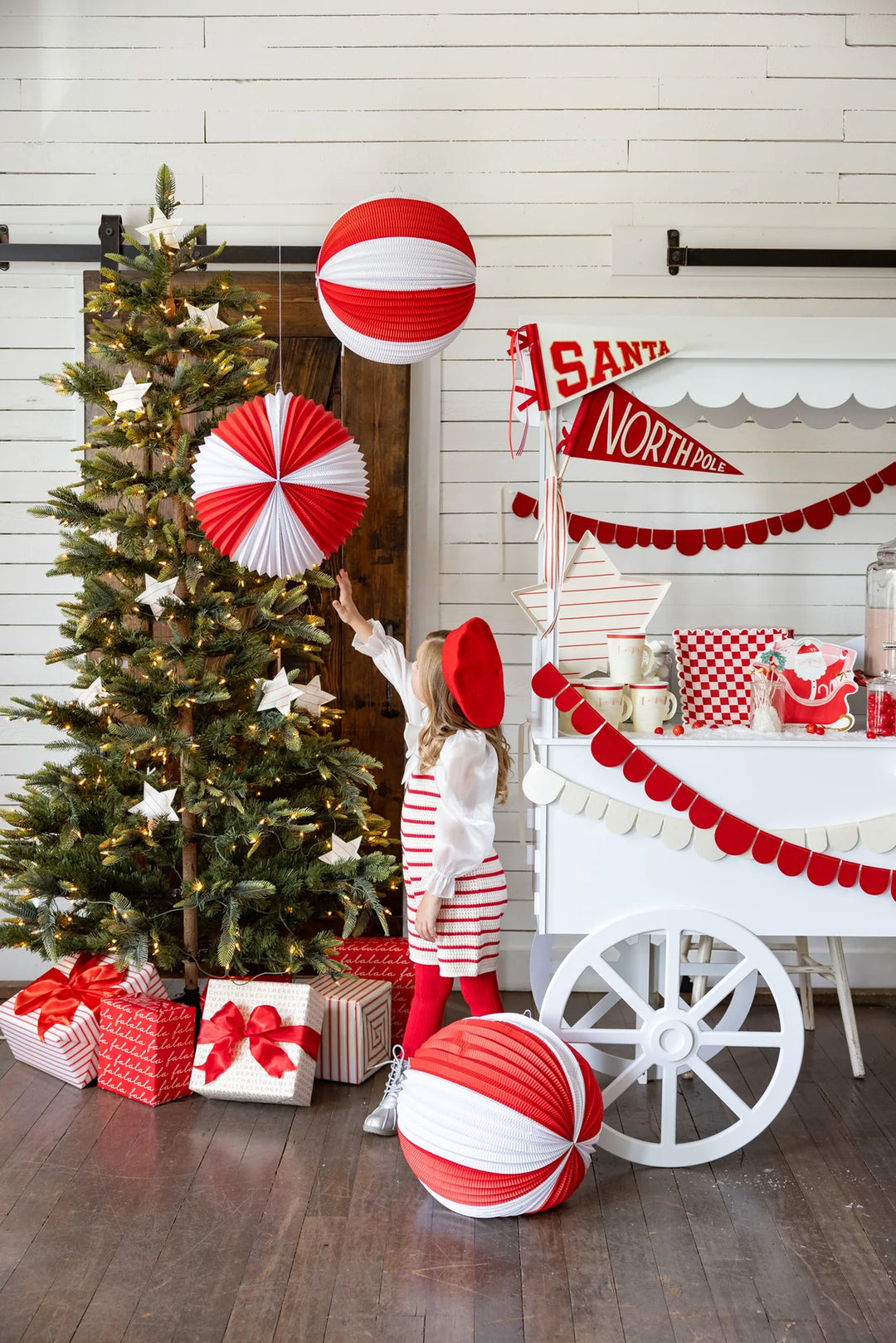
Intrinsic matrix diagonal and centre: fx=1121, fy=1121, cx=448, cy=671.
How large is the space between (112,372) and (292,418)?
1312 millimetres

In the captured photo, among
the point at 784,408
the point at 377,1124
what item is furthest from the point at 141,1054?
the point at 784,408

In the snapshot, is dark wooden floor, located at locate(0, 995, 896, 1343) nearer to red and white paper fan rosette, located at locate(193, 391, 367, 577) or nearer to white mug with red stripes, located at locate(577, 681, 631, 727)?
white mug with red stripes, located at locate(577, 681, 631, 727)

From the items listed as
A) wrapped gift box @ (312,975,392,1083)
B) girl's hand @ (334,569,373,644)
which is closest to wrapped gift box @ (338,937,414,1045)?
wrapped gift box @ (312,975,392,1083)

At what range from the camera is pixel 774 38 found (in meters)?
3.45

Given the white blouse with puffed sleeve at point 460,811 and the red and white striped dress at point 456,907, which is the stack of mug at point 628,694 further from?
the red and white striped dress at point 456,907

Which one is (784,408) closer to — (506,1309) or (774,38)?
(774,38)

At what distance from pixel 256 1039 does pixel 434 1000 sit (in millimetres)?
A: 450

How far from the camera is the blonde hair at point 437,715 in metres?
2.57

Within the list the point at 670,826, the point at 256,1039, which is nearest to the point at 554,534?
the point at 670,826

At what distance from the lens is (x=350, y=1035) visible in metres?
2.83

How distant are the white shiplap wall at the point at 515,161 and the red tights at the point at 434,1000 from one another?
116 cm

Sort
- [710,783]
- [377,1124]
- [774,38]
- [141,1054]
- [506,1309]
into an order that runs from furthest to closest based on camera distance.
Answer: [774,38] < [141,1054] < [377,1124] < [710,783] < [506,1309]

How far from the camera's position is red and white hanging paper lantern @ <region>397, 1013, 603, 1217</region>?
2133mm

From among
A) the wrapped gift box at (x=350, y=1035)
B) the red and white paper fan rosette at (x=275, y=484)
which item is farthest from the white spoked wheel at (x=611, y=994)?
the red and white paper fan rosette at (x=275, y=484)
